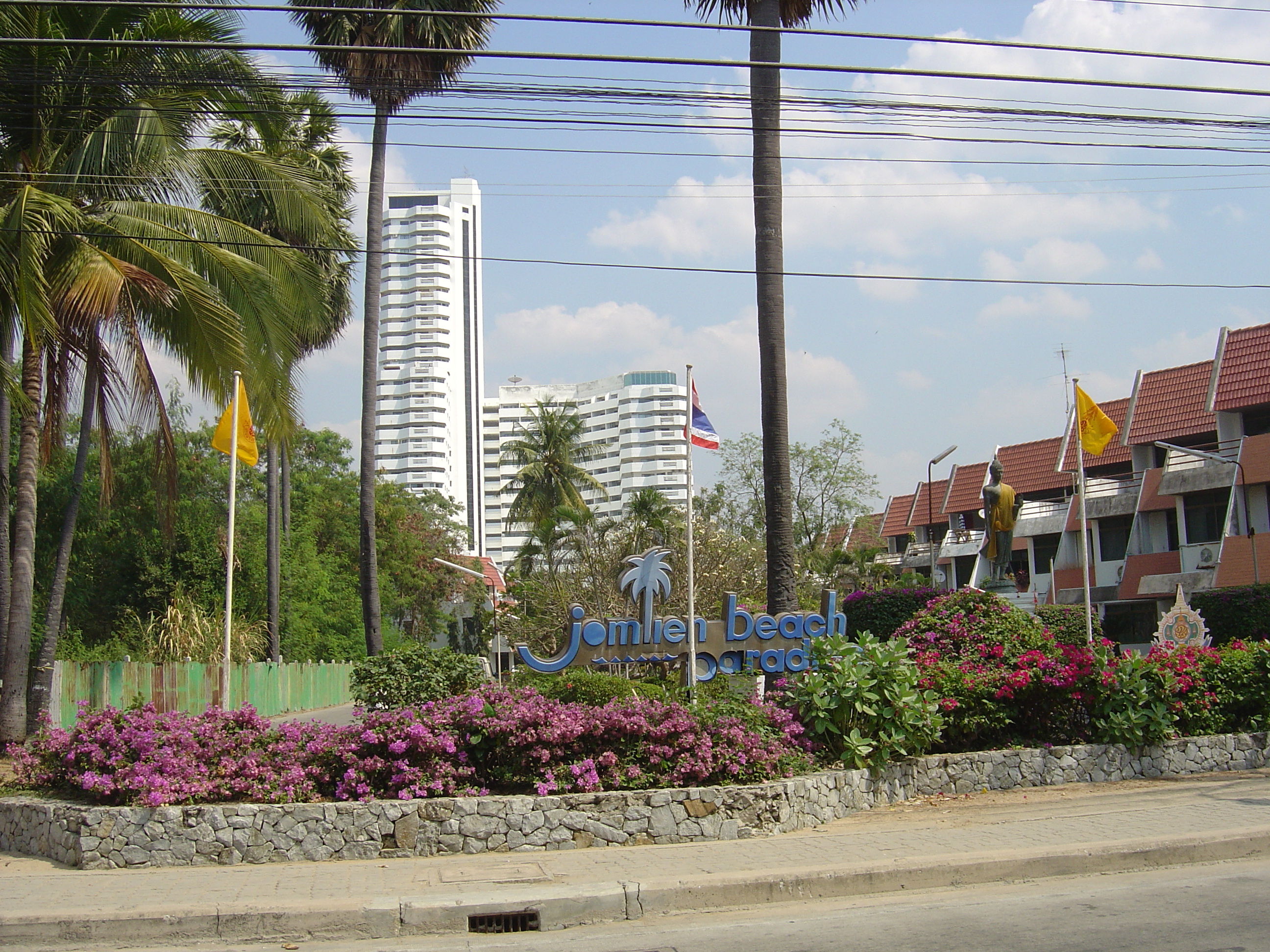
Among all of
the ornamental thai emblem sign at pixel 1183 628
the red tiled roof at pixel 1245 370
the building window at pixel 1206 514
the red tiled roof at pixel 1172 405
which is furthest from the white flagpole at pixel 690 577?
the red tiled roof at pixel 1172 405

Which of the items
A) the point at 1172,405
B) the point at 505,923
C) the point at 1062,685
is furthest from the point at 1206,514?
the point at 505,923

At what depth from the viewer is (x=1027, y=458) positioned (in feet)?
163

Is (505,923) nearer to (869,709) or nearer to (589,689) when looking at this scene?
(589,689)

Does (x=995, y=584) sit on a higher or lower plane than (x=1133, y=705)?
higher

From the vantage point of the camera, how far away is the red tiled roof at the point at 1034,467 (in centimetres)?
4753

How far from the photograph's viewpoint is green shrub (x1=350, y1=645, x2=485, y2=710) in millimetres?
18078

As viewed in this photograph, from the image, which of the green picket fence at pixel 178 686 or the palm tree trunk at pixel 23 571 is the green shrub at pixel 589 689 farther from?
the palm tree trunk at pixel 23 571

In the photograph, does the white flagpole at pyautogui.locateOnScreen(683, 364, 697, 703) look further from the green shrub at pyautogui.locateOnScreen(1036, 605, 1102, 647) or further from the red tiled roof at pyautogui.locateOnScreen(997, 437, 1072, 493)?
the red tiled roof at pyautogui.locateOnScreen(997, 437, 1072, 493)

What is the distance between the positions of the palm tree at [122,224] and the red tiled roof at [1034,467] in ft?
121

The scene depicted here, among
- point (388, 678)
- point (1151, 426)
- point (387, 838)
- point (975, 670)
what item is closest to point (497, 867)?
point (387, 838)

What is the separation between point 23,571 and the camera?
1728 centimetres

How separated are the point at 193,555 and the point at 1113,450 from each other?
112 feet

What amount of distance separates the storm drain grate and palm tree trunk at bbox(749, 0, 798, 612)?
31.5ft

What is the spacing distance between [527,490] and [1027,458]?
25.0 metres
